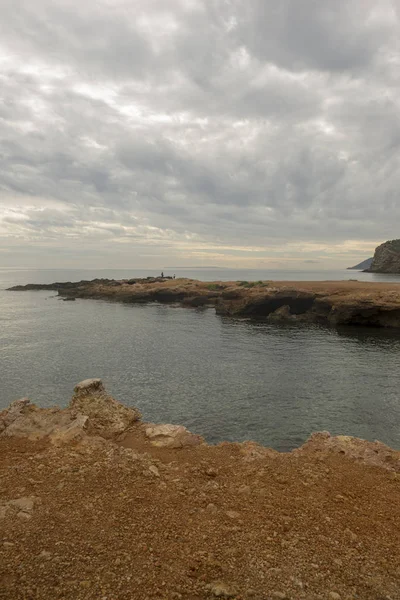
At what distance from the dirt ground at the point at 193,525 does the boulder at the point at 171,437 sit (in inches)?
27.9

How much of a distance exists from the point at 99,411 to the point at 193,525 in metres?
7.31

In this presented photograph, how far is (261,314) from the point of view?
6788 cm

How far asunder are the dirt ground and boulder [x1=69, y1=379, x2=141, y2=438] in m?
1.68

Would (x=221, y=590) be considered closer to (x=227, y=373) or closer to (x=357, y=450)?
(x=357, y=450)

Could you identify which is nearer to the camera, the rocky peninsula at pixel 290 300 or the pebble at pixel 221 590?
the pebble at pixel 221 590

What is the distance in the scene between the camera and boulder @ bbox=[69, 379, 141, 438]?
13195 mm

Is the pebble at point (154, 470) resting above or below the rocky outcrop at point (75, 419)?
below

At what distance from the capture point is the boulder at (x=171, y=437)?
12192mm

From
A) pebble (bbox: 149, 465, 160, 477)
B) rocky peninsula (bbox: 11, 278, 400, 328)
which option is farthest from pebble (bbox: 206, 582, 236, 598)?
rocky peninsula (bbox: 11, 278, 400, 328)

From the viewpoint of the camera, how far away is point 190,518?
8242 mm

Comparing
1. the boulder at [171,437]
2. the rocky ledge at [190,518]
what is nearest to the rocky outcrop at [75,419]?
the rocky ledge at [190,518]

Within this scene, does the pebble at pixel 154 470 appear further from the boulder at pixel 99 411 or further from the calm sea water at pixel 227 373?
the calm sea water at pixel 227 373

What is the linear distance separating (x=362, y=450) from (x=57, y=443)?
33.3 ft

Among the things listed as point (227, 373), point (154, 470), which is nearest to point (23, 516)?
point (154, 470)
